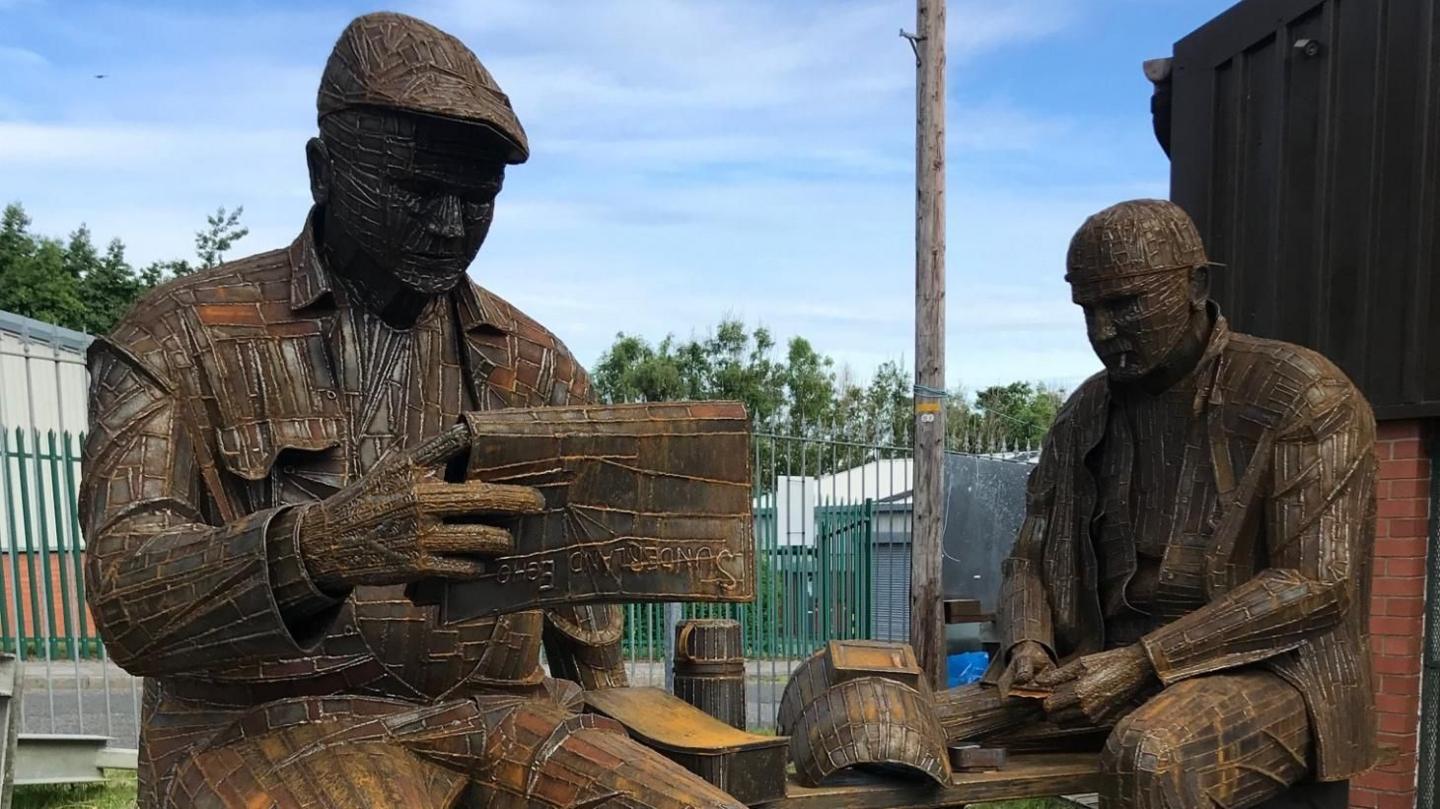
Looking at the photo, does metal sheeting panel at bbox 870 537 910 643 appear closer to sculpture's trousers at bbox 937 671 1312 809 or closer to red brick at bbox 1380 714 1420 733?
red brick at bbox 1380 714 1420 733

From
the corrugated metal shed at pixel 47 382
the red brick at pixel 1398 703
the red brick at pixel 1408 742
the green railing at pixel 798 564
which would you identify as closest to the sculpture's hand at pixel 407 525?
the red brick at pixel 1398 703

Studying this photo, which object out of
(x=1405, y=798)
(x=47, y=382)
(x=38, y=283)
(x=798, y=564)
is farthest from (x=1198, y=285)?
(x=38, y=283)

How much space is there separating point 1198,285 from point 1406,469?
2220 mm

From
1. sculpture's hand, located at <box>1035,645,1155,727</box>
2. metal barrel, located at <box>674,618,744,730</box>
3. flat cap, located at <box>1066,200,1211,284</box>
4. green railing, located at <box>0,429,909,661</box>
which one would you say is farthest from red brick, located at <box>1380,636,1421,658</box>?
green railing, located at <box>0,429,909,661</box>

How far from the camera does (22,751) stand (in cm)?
615

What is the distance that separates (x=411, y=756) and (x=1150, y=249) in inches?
84.2

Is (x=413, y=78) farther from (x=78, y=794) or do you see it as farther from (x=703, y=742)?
(x=78, y=794)

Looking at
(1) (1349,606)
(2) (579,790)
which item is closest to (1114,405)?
(1) (1349,606)

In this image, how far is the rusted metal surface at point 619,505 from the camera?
6.52 feet

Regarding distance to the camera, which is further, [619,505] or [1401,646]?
[1401,646]

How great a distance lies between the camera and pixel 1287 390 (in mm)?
3242

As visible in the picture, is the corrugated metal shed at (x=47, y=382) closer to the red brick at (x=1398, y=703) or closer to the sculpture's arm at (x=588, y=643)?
the sculpture's arm at (x=588, y=643)

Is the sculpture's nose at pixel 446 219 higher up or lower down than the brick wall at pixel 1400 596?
higher up

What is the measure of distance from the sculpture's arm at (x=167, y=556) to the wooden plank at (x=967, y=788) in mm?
1287
